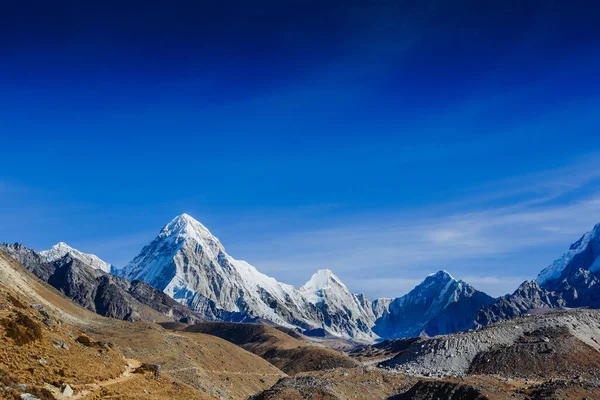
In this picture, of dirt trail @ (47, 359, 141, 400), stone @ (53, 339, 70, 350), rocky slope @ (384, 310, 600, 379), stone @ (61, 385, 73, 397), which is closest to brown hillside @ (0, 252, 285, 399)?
dirt trail @ (47, 359, 141, 400)

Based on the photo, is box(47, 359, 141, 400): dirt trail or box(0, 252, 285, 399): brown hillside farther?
box(0, 252, 285, 399): brown hillside

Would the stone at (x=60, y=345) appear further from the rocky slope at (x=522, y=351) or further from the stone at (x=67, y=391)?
the rocky slope at (x=522, y=351)

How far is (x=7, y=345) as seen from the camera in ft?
171

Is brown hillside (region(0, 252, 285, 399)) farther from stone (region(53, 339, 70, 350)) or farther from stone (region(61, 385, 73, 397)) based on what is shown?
stone (region(61, 385, 73, 397))

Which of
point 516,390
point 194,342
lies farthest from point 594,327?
point 194,342

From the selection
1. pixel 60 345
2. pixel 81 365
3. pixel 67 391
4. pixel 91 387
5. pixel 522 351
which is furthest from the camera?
pixel 522 351

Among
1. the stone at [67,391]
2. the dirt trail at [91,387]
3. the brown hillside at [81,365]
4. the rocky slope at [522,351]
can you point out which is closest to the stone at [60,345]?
the brown hillside at [81,365]

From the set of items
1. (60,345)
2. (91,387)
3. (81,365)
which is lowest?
(91,387)

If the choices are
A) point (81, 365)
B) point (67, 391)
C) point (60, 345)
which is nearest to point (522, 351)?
point (81, 365)

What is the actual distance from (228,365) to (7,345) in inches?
4150

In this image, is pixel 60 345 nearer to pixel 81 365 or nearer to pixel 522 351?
pixel 81 365

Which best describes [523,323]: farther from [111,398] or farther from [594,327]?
[111,398]

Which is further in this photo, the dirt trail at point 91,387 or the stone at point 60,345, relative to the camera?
the stone at point 60,345

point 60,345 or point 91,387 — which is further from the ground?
point 60,345
